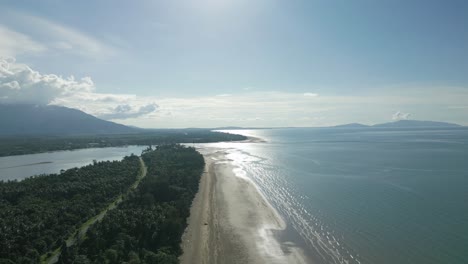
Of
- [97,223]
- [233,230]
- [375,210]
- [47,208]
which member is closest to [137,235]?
[97,223]

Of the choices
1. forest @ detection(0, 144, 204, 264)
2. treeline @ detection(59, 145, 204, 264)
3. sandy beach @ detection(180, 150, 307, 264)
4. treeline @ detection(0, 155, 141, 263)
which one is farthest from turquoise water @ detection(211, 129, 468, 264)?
treeline @ detection(0, 155, 141, 263)

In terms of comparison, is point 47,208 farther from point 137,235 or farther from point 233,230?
point 233,230

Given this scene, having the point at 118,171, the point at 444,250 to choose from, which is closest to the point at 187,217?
the point at 444,250

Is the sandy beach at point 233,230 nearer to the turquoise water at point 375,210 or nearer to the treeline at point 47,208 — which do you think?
the turquoise water at point 375,210

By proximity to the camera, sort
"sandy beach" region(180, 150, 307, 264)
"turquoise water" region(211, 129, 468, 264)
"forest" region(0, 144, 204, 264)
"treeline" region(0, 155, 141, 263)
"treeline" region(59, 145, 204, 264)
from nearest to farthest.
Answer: "treeline" region(59, 145, 204, 264) < "forest" region(0, 144, 204, 264) < "treeline" region(0, 155, 141, 263) < "sandy beach" region(180, 150, 307, 264) < "turquoise water" region(211, 129, 468, 264)

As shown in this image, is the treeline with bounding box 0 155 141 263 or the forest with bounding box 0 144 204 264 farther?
the treeline with bounding box 0 155 141 263

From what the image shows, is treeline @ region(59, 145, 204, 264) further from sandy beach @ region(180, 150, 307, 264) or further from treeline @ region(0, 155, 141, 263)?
treeline @ region(0, 155, 141, 263)
